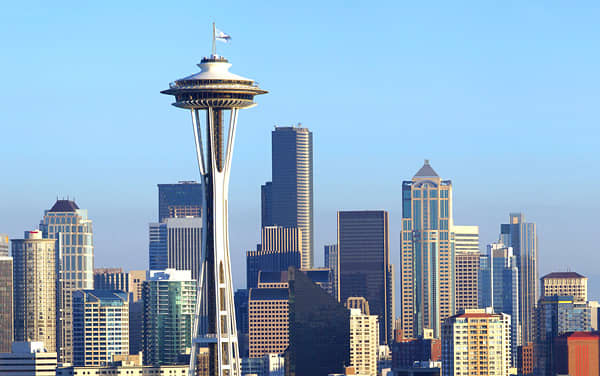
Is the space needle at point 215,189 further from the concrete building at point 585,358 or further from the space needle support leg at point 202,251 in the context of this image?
→ the concrete building at point 585,358

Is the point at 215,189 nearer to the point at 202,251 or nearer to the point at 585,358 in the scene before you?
the point at 202,251

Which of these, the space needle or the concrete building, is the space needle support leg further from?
the concrete building

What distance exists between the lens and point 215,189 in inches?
6796

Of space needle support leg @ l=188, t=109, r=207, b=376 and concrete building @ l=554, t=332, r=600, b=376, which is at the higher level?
space needle support leg @ l=188, t=109, r=207, b=376

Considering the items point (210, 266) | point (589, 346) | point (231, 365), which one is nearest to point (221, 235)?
point (210, 266)

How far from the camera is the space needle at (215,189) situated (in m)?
173

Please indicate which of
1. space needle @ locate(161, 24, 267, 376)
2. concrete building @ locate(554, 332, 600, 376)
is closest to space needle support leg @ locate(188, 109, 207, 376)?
space needle @ locate(161, 24, 267, 376)

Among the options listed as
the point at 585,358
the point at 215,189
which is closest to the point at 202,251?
the point at 215,189

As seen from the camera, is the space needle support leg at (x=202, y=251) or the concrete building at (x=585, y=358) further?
the space needle support leg at (x=202, y=251)

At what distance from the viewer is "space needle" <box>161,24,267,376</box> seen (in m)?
173

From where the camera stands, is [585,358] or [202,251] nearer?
[202,251]

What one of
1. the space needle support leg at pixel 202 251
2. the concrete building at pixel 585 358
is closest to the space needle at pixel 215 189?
the space needle support leg at pixel 202 251

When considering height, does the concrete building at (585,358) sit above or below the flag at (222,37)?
below

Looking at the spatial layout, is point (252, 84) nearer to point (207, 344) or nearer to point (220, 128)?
point (220, 128)
